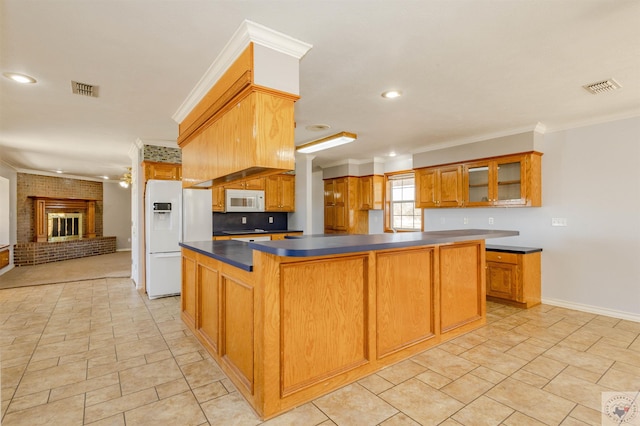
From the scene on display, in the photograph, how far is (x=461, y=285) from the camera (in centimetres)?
Answer: 322

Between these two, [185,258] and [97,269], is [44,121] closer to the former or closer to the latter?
[185,258]

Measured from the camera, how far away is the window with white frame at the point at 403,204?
623 centimetres

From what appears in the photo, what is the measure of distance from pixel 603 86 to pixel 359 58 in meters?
2.39

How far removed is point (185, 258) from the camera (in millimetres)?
3494

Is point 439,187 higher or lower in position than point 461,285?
higher

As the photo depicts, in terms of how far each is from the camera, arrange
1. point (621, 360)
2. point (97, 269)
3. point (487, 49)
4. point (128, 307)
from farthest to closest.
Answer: point (97, 269), point (128, 307), point (621, 360), point (487, 49)

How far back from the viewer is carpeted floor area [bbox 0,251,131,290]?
5.86 metres

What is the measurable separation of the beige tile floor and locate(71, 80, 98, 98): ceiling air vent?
2.42 m

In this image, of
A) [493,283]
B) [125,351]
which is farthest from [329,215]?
[125,351]

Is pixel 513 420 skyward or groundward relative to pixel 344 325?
groundward

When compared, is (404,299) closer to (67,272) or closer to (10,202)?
(67,272)

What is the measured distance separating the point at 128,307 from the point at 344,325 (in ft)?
11.2

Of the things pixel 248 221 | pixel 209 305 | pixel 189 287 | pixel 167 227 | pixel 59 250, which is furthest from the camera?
pixel 59 250

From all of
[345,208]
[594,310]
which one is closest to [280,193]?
[345,208]
